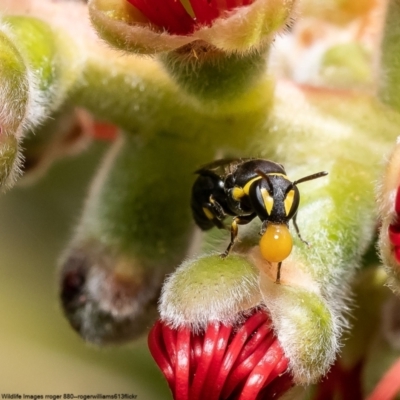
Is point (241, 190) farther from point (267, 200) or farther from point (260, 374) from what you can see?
point (260, 374)

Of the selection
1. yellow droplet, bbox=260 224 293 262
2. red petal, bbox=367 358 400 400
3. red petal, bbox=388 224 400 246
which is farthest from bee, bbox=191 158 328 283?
red petal, bbox=367 358 400 400

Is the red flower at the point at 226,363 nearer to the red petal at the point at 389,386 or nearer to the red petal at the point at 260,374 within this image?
the red petal at the point at 260,374

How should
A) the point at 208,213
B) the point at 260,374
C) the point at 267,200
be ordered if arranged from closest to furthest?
the point at 260,374 < the point at 267,200 < the point at 208,213

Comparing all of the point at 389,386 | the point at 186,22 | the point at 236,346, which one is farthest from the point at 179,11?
the point at 389,386

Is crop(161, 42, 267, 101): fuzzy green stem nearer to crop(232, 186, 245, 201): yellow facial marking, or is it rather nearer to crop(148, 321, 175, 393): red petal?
crop(232, 186, 245, 201): yellow facial marking

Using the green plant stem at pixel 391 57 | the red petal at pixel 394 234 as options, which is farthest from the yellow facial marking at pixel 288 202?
the green plant stem at pixel 391 57

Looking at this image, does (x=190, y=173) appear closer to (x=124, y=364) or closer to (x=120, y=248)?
(x=120, y=248)

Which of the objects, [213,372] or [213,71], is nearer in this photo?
[213,372]

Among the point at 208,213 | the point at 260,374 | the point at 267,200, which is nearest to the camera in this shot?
the point at 260,374
